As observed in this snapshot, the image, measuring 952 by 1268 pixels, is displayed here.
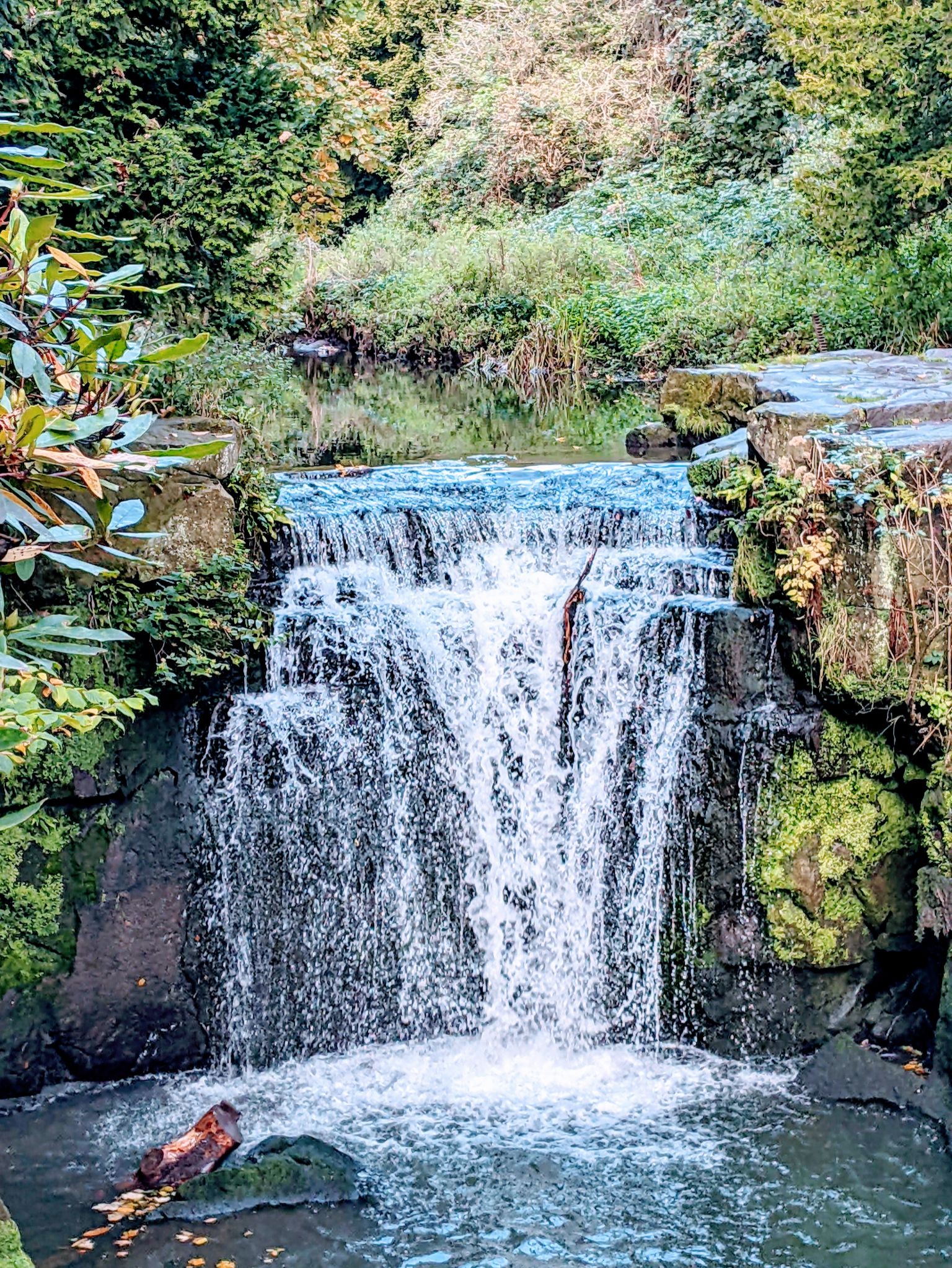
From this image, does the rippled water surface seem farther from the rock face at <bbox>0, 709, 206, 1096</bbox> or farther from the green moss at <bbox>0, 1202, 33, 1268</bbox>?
the green moss at <bbox>0, 1202, 33, 1268</bbox>

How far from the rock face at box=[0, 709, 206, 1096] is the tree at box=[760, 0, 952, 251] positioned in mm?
7008

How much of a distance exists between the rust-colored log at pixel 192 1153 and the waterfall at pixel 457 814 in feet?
3.13

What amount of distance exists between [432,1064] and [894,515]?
3.60 m

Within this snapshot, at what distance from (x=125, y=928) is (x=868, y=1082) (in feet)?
12.2

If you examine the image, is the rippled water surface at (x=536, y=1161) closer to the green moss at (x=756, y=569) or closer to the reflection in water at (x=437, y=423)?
the green moss at (x=756, y=569)

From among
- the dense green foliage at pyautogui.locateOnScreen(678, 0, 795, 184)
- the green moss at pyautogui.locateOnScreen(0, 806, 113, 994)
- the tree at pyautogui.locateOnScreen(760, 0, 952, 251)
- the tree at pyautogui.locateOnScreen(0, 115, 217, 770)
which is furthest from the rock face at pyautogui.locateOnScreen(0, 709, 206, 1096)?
the dense green foliage at pyautogui.locateOnScreen(678, 0, 795, 184)

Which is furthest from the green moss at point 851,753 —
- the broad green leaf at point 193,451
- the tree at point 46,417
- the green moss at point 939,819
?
the broad green leaf at point 193,451

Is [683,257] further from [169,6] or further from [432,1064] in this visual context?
[432,1064]

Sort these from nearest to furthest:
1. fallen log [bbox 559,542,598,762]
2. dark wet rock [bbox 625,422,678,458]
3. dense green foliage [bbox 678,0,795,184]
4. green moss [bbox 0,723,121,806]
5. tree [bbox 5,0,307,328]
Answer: green moss [bbox 0,723,121,806] → fallen log [bbox 559,542,598,762] → tree [bbox 5,0,307,328] → dark wet rock [bbox 625,422,678,458] → dense green foliage [bbox 678,0,795,184]

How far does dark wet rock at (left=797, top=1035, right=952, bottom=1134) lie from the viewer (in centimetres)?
606

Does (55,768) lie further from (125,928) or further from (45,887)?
(125,928)

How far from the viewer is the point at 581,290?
666 inches

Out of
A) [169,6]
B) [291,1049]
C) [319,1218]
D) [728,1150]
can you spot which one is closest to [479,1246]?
[319,1218]

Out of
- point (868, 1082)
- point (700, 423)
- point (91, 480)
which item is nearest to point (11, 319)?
point (91, 480)
